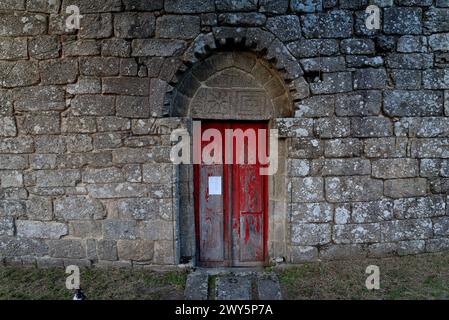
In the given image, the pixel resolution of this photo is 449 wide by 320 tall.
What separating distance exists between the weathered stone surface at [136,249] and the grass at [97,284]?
17 centimetres

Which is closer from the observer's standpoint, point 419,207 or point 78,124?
point 78,124

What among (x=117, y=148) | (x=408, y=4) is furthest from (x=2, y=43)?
(x=408, y=4)

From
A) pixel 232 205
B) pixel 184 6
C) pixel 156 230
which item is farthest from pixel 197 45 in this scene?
pixel 156 230

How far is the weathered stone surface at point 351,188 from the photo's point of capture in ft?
11.4

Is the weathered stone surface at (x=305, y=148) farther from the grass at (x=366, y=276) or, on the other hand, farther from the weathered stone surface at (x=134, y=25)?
the weathered stone surface at (x=134, y=25)

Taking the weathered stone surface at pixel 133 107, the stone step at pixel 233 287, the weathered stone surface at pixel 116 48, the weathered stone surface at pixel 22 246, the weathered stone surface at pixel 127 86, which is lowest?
the stone step at pixel 233 287

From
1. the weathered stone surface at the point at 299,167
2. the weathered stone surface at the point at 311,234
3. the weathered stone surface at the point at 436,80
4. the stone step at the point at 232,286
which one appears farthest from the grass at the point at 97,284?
the weathered stone surface at the point at 436,80

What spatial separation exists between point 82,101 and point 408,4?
13.2 ft

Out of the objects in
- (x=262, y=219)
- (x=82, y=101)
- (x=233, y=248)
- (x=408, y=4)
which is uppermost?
(x=408, y=4)

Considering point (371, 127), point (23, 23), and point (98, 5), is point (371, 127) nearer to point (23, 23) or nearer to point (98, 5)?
point (98, 5)

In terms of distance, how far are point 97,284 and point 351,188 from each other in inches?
123

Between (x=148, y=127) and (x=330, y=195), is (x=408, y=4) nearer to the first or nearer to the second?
(x=330, y=195)

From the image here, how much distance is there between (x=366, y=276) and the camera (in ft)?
10.6

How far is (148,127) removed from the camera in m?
3.36
